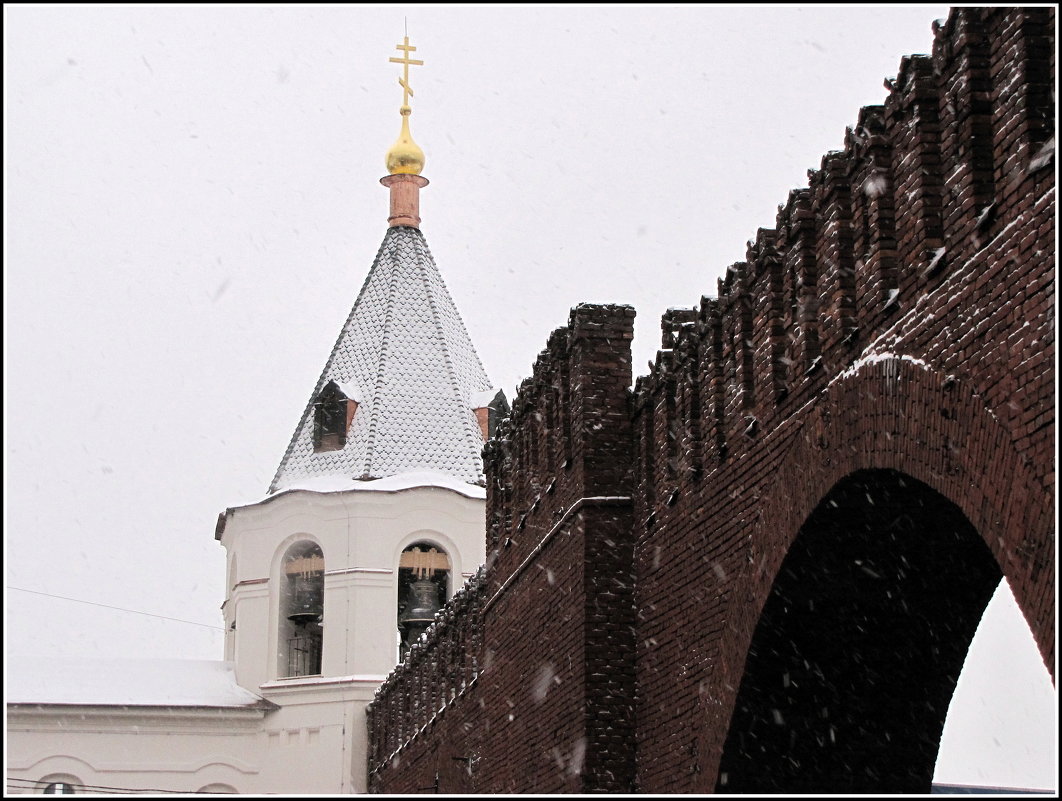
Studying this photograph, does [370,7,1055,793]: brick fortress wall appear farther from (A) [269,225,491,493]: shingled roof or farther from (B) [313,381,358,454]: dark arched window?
(B) [313,381,358,454]: dark arched window

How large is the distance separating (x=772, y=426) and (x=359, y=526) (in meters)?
26.5

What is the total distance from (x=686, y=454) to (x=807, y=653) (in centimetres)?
176

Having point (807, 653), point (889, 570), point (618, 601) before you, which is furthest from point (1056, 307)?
point (618, 601)

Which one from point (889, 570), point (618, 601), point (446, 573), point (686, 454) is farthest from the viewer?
point (446, 573)

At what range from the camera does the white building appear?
3553cm

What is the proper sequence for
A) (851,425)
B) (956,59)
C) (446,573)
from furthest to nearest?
(446,573), (851,425), (956,59)

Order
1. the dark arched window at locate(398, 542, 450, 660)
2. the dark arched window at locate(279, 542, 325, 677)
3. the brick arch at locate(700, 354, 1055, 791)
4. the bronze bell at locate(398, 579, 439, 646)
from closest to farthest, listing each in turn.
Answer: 1. the brick arch at locate(700, 354, 1055, 791)
2. the bronze bell at locate(398, 579, 439, 646)
3. the dark arched window at locate(398, 542, 450, 660)
4. the dark arched window at locate(279, 542, 325, 677)

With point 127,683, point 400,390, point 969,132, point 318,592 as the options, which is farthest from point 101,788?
point 969,132

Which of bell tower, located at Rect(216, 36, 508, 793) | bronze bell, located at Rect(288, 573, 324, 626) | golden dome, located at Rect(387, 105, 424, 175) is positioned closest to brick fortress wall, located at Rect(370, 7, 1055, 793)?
bell tower, located at Rect(216, 36, 508, 793)

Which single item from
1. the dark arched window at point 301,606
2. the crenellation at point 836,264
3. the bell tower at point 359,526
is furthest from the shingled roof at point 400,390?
the crenellation at point 836,264

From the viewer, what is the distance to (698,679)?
1080cm

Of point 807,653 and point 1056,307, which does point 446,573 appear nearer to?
point 807,653

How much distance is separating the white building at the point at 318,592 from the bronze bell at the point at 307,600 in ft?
0.13

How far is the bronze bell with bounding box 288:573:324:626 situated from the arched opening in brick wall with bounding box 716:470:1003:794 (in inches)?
1045
